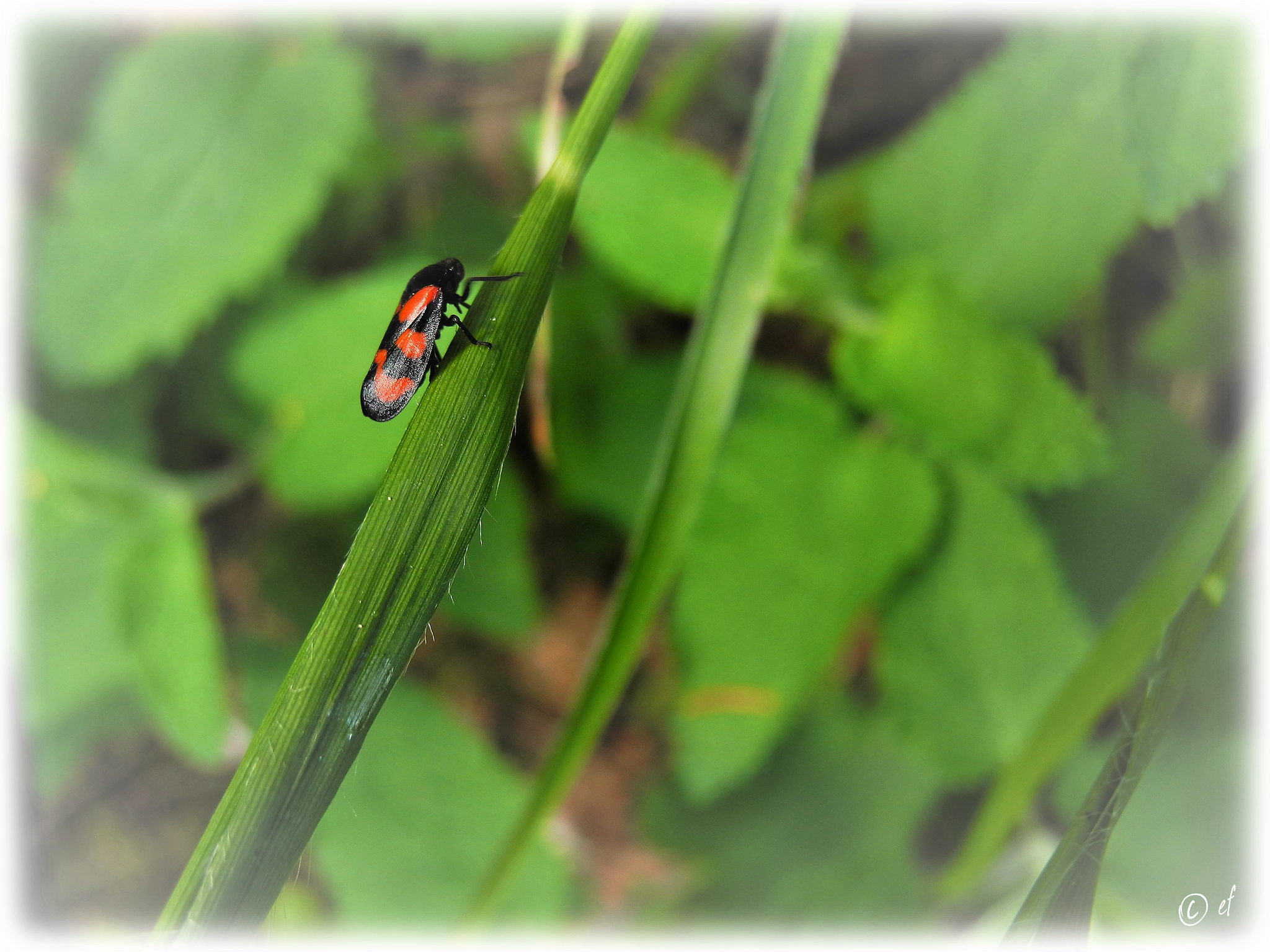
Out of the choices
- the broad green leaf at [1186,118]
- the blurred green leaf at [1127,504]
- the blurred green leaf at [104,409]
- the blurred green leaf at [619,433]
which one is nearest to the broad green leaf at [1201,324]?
the blurred green leaf at [1127,504]

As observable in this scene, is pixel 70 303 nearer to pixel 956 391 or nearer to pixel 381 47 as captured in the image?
pixel 381 47

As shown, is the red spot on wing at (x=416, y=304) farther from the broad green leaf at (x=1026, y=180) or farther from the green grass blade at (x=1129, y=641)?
the green grass blade at (x=1129, y=641)

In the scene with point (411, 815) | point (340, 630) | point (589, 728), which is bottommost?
point (411, 815)

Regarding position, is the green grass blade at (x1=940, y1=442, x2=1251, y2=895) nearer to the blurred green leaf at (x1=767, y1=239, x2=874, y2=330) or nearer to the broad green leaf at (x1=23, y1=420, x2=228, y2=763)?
the blurred green leaf at (x1=767, y1=239, x2=874, y2=330)

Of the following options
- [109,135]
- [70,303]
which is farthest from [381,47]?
[70,303]

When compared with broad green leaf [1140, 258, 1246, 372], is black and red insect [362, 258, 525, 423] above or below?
below

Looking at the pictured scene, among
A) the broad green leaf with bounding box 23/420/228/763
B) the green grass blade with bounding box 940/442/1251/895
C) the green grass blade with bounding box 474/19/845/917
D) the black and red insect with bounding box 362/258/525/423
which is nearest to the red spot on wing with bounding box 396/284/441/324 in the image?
the black and red insect with bounding box 362/258/525/423

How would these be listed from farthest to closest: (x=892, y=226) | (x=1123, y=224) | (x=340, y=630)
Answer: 1. (x=892, y=226)
2. (x=1123, y=224)
3. (x=340, y=630)

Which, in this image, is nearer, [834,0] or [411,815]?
[834,0]
